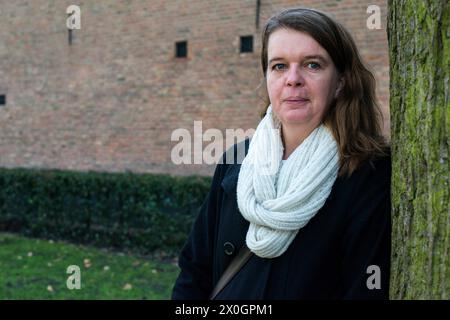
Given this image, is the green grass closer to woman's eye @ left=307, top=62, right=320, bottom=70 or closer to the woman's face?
the woman's face

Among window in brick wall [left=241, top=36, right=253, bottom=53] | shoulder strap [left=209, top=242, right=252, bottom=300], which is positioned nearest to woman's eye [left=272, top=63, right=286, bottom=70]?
shoulder strap [left=209, top=242, right=252, bottom=300]

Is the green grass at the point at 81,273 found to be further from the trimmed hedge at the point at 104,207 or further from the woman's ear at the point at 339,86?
the woman's ear at the point at 339,86

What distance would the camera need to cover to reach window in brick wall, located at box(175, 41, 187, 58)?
9.88 m

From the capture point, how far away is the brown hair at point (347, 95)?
2.02m

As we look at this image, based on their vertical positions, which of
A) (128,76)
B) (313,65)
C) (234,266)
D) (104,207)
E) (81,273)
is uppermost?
(128,76)

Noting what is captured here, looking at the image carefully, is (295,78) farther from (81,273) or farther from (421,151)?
(81,273)

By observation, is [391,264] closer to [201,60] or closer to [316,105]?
[316,105]

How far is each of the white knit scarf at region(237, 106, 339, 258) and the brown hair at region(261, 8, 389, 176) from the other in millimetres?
50

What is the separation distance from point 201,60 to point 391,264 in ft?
26.5

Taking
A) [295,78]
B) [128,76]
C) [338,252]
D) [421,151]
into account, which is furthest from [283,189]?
[128,76]

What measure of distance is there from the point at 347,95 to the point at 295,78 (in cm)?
23

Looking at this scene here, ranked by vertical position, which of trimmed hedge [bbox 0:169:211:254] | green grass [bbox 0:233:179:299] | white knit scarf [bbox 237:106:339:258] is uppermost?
white knit scarf [bbox 237:106:339:258]

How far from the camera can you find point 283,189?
207 cm

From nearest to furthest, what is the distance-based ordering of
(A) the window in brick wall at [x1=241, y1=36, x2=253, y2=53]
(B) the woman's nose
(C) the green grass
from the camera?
1. (B) the woman's nose
2. (C) the green grass
3. (A) the window in brick wall at [x1=241, y1=36, x2=253, y2=53]
